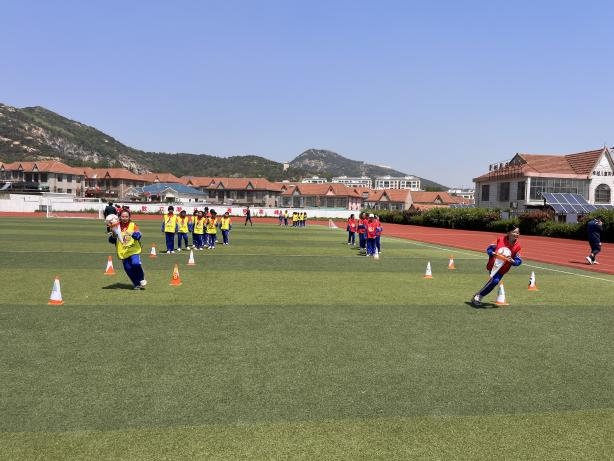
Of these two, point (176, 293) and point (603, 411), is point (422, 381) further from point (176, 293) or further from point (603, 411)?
point (176, 293)

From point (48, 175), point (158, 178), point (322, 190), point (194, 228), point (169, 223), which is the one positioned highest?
point (158, 178)

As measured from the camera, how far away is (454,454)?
412 cm

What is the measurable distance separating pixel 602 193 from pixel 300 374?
68798mm

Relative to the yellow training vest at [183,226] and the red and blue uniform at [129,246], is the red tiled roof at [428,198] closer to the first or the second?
the yellow training vest at [183,226]

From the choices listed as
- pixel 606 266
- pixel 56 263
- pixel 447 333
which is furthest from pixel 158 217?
pixel 447 333

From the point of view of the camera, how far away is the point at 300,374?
5953 mm

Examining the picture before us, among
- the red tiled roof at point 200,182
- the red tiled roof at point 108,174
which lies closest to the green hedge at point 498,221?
the red tiled roof at point 200,182

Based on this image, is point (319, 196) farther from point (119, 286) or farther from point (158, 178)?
point (119, 286)

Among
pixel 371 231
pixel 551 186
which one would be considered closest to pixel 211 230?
pixel 371 231

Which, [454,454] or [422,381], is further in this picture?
[422,381]

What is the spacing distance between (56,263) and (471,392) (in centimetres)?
1463

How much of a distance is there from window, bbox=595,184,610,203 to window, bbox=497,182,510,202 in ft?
34.1

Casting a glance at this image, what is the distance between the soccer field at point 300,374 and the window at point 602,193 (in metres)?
59.5

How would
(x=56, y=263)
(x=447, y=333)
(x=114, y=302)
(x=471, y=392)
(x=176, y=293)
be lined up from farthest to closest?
(x=56, y=263)
(x=176, y=293)
(x=114, y=302)
(x=447, y=333)
(x=471, y=392)
